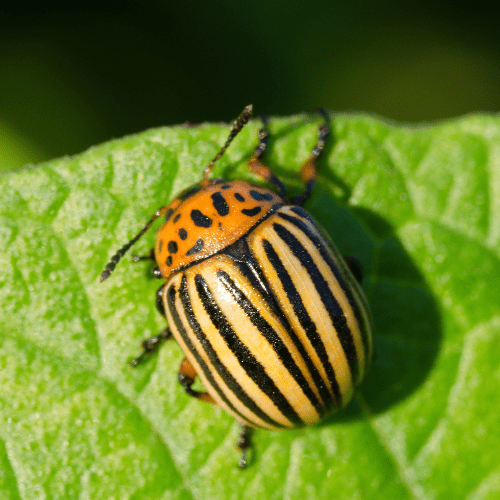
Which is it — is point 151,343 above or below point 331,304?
above

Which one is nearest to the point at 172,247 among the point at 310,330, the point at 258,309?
the point at 258,309

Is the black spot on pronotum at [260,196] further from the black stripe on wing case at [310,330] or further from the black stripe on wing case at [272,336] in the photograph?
the black stripe on wing case at [272,336]

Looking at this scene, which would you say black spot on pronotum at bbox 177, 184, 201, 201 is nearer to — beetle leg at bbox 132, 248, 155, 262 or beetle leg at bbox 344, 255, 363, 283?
beetle leg at bbox 132, 248, 155, 262

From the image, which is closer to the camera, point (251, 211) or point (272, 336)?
point (272, 336)

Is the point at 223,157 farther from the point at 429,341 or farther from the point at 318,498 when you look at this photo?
the point at 318,498

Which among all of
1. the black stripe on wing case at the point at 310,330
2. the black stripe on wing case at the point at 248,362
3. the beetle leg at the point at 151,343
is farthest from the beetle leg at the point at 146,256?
the black stripe on wing case at the point at 310,330

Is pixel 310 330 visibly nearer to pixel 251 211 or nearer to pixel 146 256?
pixel 251 211

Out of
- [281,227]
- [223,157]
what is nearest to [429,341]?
[281,227]

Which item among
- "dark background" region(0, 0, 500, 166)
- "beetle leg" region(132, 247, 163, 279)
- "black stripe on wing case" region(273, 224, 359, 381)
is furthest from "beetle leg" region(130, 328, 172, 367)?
"dark background" region(0, 0, 500, 166)
